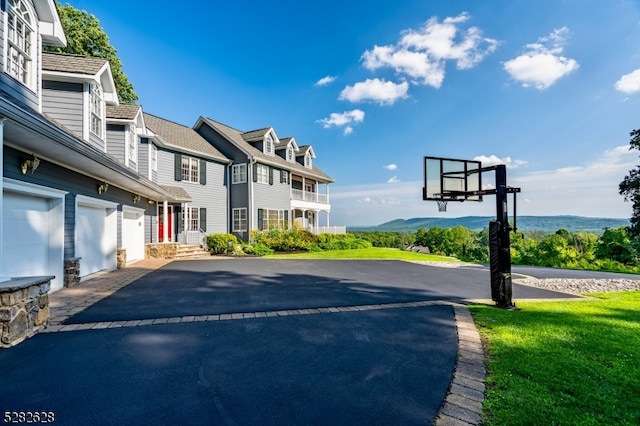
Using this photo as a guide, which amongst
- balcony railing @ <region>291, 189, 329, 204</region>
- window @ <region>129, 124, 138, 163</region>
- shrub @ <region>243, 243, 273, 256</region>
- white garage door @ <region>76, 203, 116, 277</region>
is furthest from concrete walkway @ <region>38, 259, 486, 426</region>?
balcony railing @ <region>291, 189, 329, 204</region>

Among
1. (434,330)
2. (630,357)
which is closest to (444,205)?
(434,330)

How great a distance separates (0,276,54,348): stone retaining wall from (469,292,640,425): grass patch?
563cm

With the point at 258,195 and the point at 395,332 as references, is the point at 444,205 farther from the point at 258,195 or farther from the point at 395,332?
the point at 258,195

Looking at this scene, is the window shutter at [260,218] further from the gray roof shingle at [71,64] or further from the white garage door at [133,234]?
the gray roof shingle at [71,64]

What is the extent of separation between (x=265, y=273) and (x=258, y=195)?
11.1 meters

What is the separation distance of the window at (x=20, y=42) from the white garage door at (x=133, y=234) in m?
5.75

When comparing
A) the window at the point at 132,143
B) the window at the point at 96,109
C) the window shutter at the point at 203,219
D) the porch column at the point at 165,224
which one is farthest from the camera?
the window shutter at the point at 203,219

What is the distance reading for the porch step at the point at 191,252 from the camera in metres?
15.5

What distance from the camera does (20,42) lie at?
6.80 meters

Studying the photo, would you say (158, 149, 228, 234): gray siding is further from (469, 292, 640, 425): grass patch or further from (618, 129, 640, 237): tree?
(618, 129, 640, 237): tree

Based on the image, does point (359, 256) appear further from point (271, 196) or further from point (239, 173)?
point (239, 173)

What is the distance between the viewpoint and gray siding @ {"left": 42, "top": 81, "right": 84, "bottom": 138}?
891 centimetres

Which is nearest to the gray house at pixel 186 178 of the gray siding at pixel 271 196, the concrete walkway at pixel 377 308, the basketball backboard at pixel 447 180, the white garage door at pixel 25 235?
the gray siding at pixel 271 196

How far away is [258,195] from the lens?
2047 cm
